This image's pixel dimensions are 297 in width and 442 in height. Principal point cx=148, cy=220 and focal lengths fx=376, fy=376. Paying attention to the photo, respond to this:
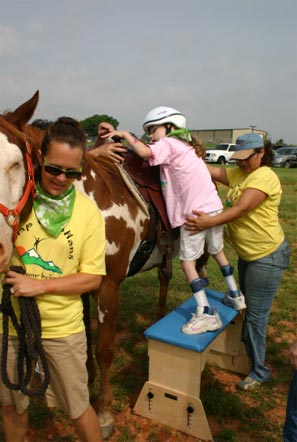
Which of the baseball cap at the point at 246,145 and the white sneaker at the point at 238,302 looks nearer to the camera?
the baseball cap at the point at 246,145

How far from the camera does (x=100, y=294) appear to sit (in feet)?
8.60

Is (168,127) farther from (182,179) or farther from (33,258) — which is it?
(33,258)

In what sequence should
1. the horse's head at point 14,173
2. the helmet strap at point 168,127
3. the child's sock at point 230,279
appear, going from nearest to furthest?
the horse's head at point 14,173, the helmet strap at point 168,127, the child's sock at point 230,279

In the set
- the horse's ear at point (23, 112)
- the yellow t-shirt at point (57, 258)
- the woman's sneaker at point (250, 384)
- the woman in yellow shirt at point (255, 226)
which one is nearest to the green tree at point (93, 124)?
the horse's ear at point (23, 112)

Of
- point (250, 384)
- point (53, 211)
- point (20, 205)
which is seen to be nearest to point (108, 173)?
point (53, 211)

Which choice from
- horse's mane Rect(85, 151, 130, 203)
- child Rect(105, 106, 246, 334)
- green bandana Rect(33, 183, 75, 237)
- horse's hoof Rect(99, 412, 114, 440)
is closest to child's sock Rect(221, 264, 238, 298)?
child Rect(105, 106, 246, 334)

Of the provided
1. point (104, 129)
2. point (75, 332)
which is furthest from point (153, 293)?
point (75, 332)

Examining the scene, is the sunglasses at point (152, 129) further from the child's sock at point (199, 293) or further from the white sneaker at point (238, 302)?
the white sneaker at point (238, 302)

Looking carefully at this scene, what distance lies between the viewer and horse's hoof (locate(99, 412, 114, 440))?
2.66 meters

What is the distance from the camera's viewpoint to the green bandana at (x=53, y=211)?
5.69 ft

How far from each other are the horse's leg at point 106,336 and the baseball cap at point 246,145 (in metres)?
1.33

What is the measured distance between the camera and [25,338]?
68.5 inches

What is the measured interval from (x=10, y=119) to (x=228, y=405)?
260 cm

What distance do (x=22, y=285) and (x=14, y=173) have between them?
19.5 inches
